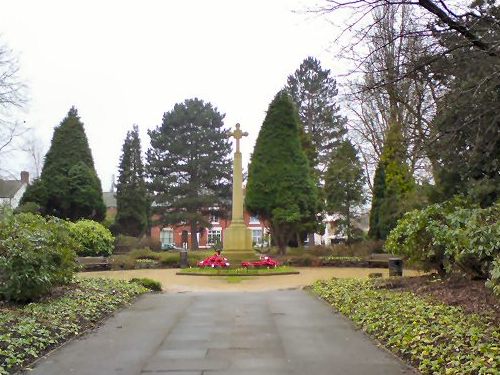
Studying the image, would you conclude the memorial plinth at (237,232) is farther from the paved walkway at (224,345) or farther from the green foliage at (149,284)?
the paved walkway at (224,345)

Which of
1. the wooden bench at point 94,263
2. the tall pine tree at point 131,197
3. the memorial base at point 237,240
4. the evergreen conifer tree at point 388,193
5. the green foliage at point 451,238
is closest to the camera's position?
the green foliage at point 451,238

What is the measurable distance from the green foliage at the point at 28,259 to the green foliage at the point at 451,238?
25.1 feet

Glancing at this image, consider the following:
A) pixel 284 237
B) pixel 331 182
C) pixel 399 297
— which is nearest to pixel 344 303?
pixel 399 297

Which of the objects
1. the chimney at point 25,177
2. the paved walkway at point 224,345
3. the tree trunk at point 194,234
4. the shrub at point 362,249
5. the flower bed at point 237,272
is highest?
the chimney at point 25,177

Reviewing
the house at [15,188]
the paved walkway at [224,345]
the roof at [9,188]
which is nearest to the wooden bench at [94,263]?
the paved walkway at [224,345]

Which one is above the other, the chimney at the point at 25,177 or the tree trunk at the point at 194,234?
the chimney at the point at 25,177

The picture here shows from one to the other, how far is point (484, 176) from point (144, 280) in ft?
32.5

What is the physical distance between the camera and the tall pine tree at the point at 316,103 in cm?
5575

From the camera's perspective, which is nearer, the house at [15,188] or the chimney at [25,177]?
the house at [15,188]

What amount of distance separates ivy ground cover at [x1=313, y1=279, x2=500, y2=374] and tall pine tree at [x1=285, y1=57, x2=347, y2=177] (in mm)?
42648

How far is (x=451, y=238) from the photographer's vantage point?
35.9 ft

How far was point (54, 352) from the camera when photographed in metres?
7.52

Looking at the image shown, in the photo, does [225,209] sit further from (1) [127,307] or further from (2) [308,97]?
(1) [127,307]

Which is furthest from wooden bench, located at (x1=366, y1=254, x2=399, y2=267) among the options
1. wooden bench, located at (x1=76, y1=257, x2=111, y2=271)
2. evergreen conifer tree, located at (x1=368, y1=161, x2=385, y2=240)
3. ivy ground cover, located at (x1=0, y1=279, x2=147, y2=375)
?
ivy ground cover, located at (x1=0, y1=279, x2=147, y2=375)
